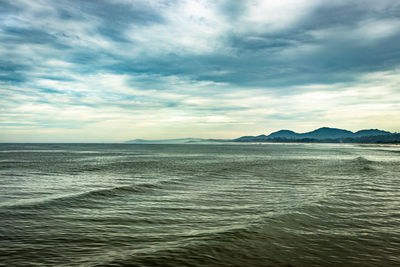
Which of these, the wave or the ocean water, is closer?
the ocean water

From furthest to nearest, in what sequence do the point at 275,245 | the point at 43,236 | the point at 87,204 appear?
the point at 87,204, the point at 43,236, the point at 275,245

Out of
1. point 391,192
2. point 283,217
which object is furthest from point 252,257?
point 391,192

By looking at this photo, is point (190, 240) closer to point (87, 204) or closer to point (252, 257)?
point (252, 257)

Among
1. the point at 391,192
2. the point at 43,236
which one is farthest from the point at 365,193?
the point at 43,236

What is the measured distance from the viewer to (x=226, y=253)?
9.05m

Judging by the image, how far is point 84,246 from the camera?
972 centimetres

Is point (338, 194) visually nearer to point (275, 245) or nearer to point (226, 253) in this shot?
point (275, 245)

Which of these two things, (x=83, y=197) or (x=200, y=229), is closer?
(x=200, y=229)

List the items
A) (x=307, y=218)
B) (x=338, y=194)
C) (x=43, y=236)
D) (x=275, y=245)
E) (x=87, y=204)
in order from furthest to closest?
(x=338, y=194)
(x=87, y=204)
(x=307, y=218)
(x=43, y=236)
(x=275, y=245)

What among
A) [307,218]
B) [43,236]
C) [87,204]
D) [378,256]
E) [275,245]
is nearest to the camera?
[378,256]

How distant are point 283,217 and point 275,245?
3.77m

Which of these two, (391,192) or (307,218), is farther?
(391,192)

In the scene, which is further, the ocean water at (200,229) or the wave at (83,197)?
the wave at (83,197)

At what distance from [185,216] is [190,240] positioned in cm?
342
